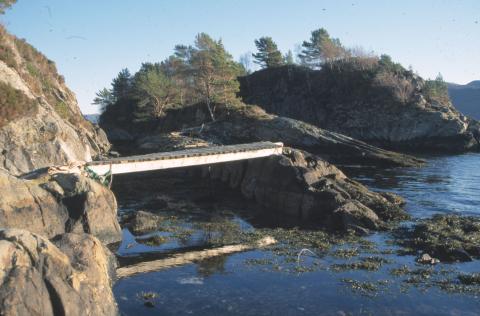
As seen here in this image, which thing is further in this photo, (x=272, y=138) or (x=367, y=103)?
(x=367, y=103)

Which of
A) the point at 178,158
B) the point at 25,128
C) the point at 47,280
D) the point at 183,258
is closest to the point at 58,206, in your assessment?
the point at 183,258

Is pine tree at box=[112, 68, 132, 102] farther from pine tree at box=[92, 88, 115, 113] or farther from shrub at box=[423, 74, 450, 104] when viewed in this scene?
shrub at box=[423, 74, 450, 104]

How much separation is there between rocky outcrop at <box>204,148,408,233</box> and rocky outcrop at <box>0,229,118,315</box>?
17.3 metres

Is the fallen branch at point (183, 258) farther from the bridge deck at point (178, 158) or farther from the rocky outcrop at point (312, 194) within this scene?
the bridge deck at point (178, 158)

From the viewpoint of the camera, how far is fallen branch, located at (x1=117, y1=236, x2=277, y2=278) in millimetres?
20172

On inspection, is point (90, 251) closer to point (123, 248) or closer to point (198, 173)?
point (123, 248)

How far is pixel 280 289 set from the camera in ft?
60.1

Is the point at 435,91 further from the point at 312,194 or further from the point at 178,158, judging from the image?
the point at 178,158

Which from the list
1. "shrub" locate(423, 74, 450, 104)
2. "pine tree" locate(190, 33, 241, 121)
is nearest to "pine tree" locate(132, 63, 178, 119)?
"pine tree" locate(190, 33, 241, 121)

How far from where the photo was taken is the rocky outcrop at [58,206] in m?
20.0

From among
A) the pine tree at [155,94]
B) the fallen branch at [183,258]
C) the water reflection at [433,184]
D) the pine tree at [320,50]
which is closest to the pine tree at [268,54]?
the pine tree at [320,50]

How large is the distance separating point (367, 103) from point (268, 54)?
1606 inches

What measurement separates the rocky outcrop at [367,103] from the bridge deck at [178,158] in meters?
54.8

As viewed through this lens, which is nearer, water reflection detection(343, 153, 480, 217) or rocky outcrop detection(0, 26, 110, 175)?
water reflection detection(343, 153, 480, 217)
